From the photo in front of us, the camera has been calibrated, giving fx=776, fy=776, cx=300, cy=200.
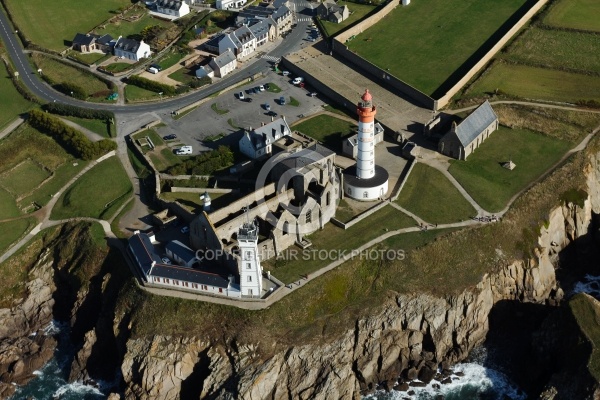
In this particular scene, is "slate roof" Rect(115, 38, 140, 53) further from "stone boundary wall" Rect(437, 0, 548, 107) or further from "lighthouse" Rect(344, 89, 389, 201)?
"stone boundary wall" Rect(437, 0, 548, 107)

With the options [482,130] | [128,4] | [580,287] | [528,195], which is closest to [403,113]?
[482,130]

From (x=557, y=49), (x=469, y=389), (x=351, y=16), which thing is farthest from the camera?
(x=351, y=16)

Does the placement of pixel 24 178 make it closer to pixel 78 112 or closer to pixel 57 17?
pixel 78 112

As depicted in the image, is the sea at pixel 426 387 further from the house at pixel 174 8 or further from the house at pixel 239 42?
the house at pixel 174 8

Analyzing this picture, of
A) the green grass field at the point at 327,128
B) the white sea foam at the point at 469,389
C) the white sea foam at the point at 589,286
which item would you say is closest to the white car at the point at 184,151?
the green grass field at the point at 327,128

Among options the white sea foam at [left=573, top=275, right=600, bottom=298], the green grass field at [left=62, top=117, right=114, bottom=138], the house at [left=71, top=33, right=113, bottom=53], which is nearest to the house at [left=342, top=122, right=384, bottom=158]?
the white sea foam at [left=573, top=275, right=600, bottom=298]

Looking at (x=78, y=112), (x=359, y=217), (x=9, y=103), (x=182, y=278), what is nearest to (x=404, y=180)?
(x=359, y=217)
